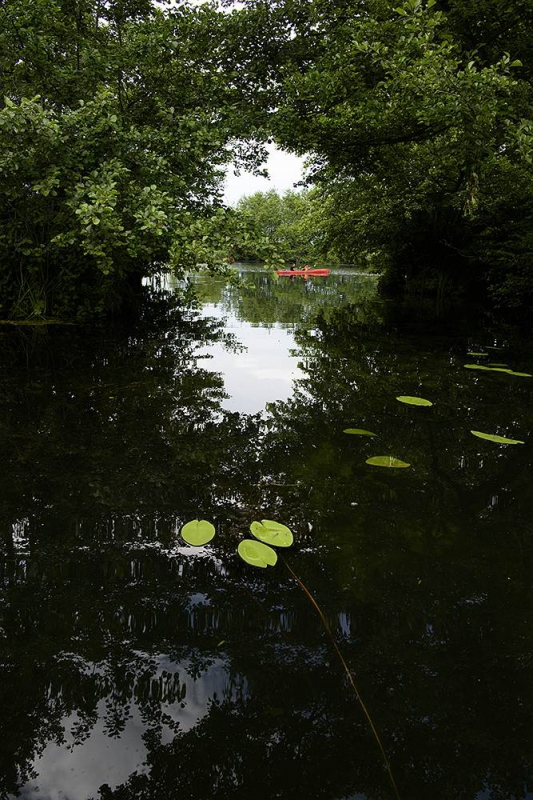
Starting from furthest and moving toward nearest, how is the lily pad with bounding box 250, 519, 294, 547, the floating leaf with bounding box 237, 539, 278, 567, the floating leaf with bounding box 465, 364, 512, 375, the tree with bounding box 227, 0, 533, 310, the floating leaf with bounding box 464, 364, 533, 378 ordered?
the floating leaf with bounding box 465, 364, 512, 375
the floating leaf with bounding box 464, 364, 533, 378
the tree with bounding box 227, 0, 533, 310
the lily pad with bounding box 250, 519, 294, 547
the floating leaf with bounding box 237, 539, 278, 567

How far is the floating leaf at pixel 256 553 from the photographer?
2.00 meters

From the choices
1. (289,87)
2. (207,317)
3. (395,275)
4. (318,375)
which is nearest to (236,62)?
(289,87)

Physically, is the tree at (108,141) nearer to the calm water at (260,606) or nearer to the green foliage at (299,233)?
the green foliage at (299,233)

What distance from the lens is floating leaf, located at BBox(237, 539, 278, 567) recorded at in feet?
6.56

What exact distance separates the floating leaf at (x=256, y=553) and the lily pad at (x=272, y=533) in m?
0.05

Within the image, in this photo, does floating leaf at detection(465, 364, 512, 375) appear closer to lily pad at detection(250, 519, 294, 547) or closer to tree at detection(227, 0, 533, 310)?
tree at detection(227, 0, 533, 310)

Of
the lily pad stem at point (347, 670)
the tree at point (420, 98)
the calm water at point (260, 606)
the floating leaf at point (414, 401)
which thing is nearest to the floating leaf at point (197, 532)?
the calm water at point (260, 606)

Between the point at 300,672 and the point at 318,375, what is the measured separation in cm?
419

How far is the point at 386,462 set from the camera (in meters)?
3.10

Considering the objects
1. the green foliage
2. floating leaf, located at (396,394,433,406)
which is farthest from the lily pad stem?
the green foliage

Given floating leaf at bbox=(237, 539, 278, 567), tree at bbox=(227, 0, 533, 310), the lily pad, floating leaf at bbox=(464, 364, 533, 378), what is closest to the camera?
floating leaf at bbox=(237, 539, 278, 567)

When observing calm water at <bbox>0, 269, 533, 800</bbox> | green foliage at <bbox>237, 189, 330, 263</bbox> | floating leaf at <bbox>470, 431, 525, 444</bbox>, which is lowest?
calm water at <bbox>0, 269, 533, 800</bbox>

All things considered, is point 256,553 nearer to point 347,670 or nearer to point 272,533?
point 272,533

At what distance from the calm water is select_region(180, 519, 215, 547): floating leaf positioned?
0.05 metres
